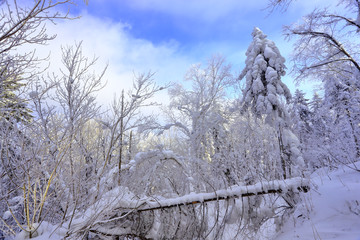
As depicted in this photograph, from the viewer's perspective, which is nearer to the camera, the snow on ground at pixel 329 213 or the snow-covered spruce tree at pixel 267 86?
the snow on ground at pixel 329 213

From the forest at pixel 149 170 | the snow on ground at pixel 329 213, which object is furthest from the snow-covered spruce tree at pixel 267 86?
the snow on ground at pixel 329 213

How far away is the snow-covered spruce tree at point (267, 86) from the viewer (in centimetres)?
1203

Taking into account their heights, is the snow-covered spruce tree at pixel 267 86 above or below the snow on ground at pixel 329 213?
above

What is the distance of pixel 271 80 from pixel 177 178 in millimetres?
8307

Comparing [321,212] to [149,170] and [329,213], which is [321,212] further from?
[149,170]

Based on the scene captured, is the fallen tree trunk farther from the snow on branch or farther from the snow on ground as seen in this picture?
the snow on ground

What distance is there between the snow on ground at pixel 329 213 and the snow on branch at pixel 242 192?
0.59 ft

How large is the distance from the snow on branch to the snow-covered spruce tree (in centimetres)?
858

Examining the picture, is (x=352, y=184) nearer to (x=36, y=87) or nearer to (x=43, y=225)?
(x=43, y=225)

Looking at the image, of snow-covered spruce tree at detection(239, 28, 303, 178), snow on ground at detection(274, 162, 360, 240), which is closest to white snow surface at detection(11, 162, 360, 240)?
snow on ground at detection(274, 162, 360, 240)

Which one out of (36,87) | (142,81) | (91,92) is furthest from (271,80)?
(36,87)

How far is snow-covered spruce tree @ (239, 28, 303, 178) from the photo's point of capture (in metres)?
12.0

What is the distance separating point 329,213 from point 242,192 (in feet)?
3.74

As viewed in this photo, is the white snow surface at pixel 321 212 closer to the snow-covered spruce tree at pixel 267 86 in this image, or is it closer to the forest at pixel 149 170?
the forest at pixel 149 170
